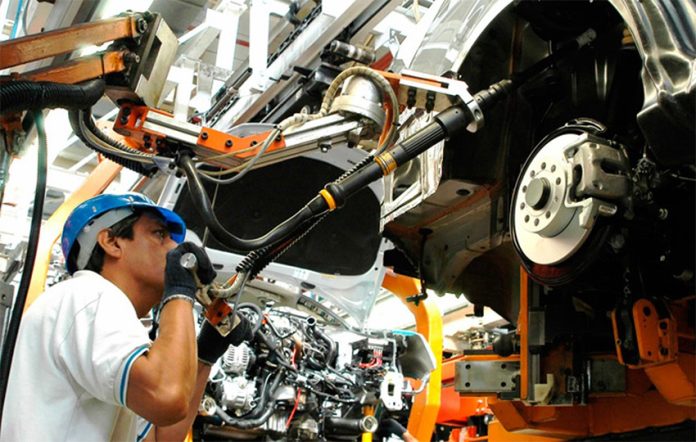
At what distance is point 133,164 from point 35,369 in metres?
0.91

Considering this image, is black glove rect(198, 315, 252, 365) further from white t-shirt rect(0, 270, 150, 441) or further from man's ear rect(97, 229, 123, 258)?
white t-shirt rect(0, 270, 150, 441)

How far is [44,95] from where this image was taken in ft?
6.87

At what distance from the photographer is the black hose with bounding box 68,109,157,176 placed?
2.42 m

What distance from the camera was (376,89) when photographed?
8.47ft

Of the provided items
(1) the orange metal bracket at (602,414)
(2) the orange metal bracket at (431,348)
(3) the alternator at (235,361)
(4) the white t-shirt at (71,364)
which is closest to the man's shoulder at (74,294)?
(4) the white t-shirt at (71,364)

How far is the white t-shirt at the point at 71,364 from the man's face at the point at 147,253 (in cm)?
33

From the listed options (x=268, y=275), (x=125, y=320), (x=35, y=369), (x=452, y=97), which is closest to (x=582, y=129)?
(x=452, y=97)

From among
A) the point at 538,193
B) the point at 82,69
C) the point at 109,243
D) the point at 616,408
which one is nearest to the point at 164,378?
the point at 109,243

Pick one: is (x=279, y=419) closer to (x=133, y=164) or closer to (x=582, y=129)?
(x=133, y=164)

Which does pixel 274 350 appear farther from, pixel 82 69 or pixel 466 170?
pixel 82 69

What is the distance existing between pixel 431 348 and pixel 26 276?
13.9 feet

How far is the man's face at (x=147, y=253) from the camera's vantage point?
235 cm

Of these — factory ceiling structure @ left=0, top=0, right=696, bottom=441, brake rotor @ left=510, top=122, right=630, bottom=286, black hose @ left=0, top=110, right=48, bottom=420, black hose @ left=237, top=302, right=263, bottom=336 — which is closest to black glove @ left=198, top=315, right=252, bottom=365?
factory ceiling structure @ left=0, top=0, right=696, bottom=441

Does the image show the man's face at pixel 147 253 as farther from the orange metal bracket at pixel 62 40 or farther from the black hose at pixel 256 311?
the black hose at pixel 256 311
